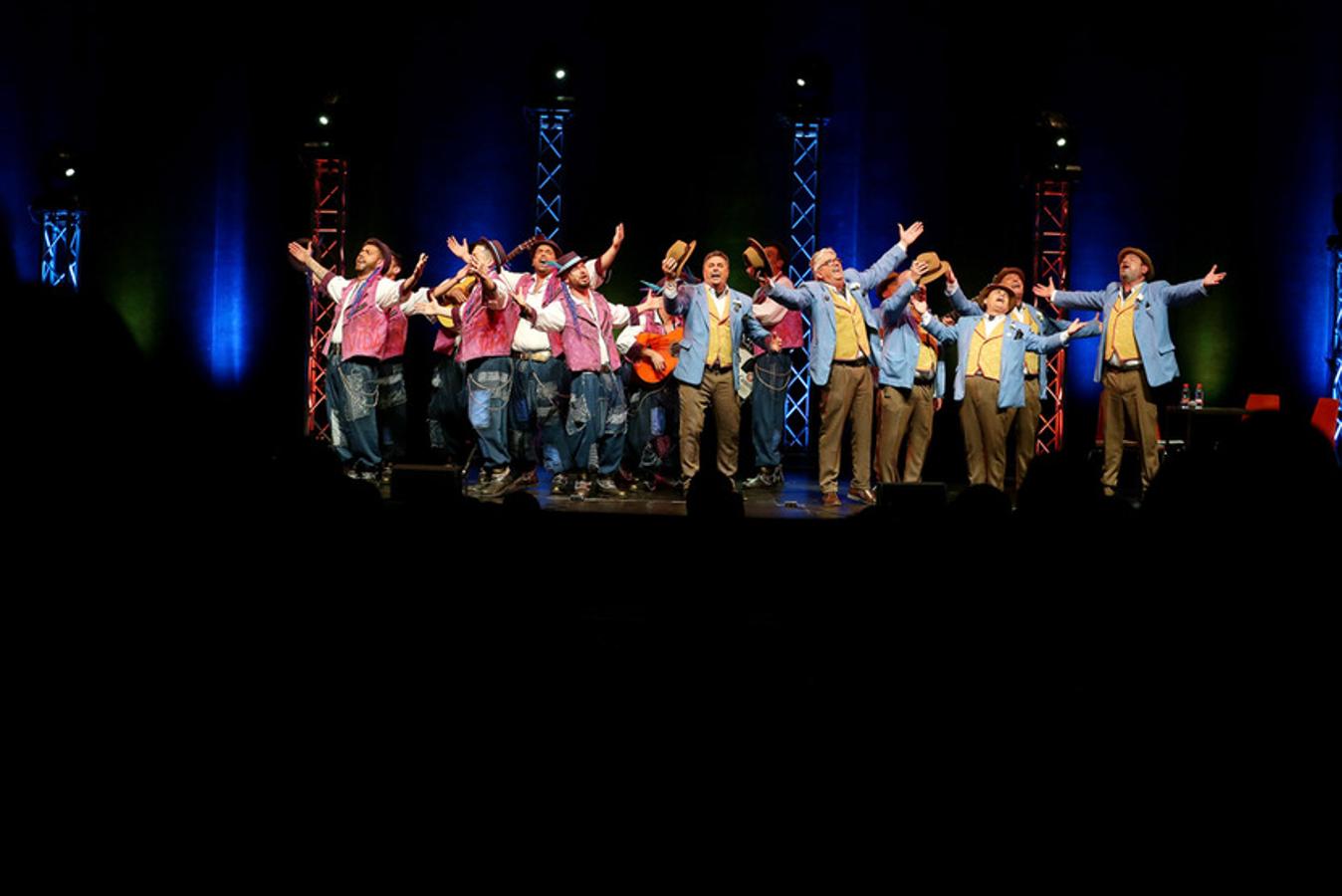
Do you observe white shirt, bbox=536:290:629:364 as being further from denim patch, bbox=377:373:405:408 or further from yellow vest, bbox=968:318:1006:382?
yellow vest, bbox=968:318:1006:382

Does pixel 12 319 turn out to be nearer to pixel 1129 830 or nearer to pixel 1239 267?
pixel 1129 830

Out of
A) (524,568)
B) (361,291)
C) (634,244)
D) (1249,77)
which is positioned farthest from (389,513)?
(1249,77)

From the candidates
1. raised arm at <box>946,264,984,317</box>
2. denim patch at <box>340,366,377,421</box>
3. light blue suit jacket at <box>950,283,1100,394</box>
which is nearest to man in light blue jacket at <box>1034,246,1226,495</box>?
light blue suit jacket at <box>950,283,1100,394</box>

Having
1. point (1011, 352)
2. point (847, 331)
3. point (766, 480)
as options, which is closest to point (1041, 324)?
point (1011, 352)

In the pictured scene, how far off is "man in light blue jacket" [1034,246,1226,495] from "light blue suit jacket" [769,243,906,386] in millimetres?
1660

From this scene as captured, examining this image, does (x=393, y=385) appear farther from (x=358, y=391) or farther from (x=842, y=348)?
(x=842, y=348)

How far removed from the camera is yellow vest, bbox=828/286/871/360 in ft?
26.5

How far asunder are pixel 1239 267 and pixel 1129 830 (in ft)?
35.1

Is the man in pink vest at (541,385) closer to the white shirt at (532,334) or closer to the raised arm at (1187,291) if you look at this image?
the white shirt at (532,334)

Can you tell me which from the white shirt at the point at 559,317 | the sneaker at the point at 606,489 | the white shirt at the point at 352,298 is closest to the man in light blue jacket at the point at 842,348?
the white shirt at the point at 559,317

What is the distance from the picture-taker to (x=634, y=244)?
36.2 ft

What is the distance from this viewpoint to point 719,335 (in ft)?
27.3

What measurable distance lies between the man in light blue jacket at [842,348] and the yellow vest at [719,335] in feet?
1.52

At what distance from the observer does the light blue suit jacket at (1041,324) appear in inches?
342
